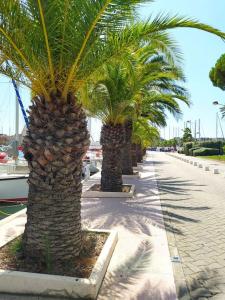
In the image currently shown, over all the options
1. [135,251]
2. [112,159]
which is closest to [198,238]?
[135,251]

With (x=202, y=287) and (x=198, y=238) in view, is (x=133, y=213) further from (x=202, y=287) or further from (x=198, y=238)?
(x=202, y=287)

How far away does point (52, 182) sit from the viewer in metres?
4.95

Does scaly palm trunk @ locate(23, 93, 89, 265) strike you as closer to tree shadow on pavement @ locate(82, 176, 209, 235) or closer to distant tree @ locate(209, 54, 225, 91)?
tree shadow on pavement @ locate(82, 176, 209, 235)

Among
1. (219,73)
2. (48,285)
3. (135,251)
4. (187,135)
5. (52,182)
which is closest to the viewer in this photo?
(48,285)

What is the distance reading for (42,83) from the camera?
16.6ft

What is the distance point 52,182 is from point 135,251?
2.11 m

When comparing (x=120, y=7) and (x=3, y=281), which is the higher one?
(x=120, y=7)

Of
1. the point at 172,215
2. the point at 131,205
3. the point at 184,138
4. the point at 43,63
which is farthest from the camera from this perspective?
the point at 184,138

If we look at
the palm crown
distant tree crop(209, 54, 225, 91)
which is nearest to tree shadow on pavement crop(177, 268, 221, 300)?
the palm crown

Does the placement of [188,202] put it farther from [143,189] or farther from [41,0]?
[41,0]

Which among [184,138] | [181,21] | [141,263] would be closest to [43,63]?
[181,21]

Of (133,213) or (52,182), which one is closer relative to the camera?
(52,182)

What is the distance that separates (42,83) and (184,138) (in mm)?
96898

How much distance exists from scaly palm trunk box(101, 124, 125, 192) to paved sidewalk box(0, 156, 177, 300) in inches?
66.3
